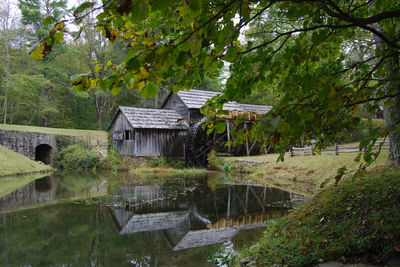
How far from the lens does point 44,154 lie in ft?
77.2

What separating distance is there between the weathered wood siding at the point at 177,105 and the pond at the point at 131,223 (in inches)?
442

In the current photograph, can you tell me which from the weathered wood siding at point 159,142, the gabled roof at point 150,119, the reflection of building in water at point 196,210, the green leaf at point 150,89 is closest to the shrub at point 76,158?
the weathered wood siding at point 159,142

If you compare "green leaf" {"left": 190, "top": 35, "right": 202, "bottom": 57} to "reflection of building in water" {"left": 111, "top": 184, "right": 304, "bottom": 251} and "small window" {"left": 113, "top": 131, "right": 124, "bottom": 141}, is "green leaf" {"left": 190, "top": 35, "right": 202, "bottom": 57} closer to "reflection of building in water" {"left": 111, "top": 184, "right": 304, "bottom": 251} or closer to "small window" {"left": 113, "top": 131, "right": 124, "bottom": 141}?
"reflection of building in water" {"left": 111, "top": 184, "right": 304, "bottom": 251}

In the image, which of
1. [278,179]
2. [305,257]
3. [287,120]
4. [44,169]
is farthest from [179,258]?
[44,169]

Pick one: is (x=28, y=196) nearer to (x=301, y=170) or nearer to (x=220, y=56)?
(x=220, y=56)

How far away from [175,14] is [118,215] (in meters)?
6.38

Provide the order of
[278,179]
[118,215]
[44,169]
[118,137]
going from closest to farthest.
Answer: [118,215]
[278,179]
[44,169]
[118,137]

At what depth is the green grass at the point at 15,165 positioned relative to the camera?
15.6 metres

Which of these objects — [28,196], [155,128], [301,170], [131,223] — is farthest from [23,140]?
[301,170]

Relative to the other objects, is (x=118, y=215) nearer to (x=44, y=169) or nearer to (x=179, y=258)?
(x=179, y=258)

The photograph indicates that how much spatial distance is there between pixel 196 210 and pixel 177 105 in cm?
1571

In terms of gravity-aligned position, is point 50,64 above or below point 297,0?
above

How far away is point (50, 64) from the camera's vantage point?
94.6 feet

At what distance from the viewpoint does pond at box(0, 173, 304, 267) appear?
4812 mm
